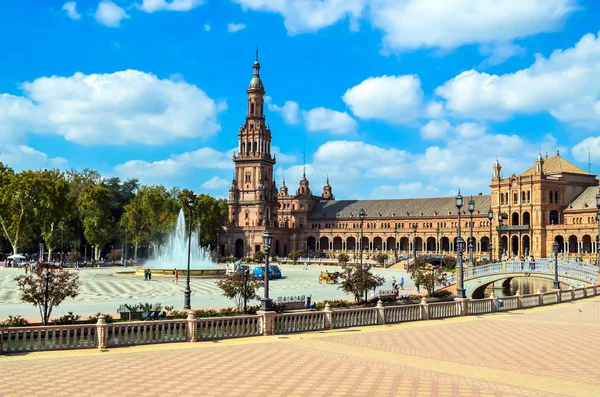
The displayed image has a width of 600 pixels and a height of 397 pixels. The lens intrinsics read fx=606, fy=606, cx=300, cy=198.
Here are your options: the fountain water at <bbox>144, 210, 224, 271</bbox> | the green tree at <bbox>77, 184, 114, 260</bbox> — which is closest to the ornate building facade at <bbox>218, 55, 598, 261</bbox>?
the green tree at <bbox>77, 184, 114, 260</bbox>

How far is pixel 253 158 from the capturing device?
461 ft

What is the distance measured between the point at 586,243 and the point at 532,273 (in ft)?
200

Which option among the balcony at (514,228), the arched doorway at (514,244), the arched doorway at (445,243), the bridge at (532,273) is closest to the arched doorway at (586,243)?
the balcony at (514,228)

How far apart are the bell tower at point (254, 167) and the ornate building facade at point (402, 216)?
233 millimetres

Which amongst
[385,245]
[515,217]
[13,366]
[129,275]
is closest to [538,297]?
[13,366]

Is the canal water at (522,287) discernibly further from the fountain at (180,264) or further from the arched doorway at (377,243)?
the arched doorway at (377,243)

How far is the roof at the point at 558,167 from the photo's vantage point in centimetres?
11569

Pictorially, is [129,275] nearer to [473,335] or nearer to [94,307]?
[94,307]

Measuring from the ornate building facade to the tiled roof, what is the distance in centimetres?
18

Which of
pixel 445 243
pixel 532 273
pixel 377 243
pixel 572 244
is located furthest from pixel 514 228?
pixel 532 273

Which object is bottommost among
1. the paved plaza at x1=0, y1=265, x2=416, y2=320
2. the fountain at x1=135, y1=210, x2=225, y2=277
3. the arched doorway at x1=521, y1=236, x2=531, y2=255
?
the paved plaza at x1=0, y1=265, x2=416, y2=320

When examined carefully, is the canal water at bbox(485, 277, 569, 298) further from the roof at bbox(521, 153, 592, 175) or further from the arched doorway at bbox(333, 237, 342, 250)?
the arched doorway at bbox(333, 237, 342, 250)

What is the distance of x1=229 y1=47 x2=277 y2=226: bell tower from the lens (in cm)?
14000

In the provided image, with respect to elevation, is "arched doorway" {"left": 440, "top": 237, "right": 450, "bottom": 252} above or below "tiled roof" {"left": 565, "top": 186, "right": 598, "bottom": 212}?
below
